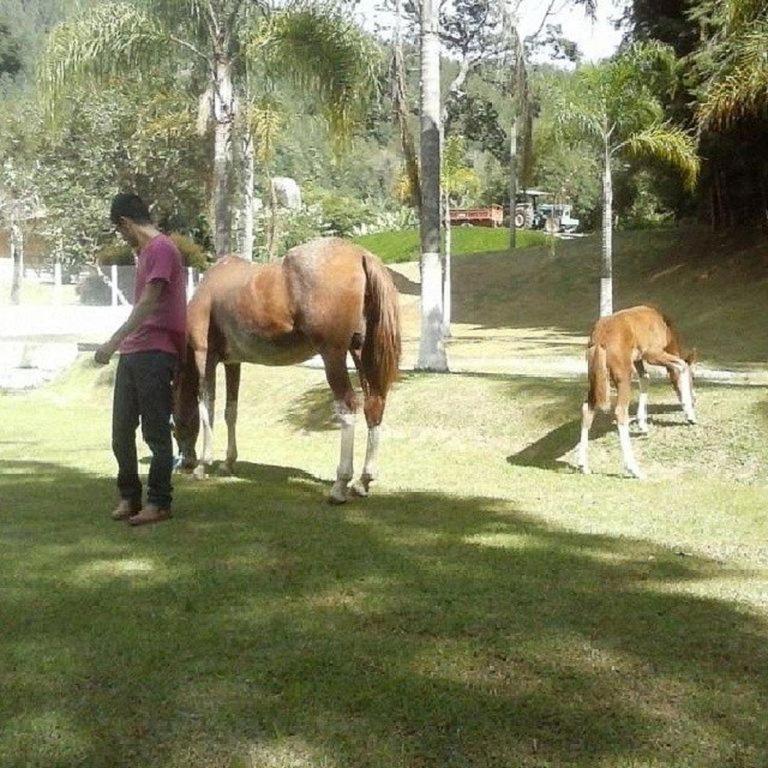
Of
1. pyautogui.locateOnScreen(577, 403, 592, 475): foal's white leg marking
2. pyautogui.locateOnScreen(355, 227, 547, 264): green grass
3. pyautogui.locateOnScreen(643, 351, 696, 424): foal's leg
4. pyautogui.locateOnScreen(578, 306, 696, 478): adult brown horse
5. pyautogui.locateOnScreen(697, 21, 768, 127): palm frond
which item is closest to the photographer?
pyautogui.locateOnScreen(578, 306, 696, 478): adult brown horse

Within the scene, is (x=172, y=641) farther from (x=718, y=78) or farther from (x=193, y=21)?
(x=718, y=78)

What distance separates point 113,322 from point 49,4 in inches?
4879

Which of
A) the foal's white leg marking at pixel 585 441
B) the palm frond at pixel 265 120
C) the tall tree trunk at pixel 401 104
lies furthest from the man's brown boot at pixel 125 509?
the palm frond at pixel 265 120

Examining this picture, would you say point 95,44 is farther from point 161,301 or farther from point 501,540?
point 501,540

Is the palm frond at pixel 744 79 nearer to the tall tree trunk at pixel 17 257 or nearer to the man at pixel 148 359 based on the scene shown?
the man at pixel 148 359

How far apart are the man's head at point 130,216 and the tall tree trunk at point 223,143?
10.3m

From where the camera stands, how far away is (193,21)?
56.9ft

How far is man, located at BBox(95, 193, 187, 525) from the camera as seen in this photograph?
263 inches

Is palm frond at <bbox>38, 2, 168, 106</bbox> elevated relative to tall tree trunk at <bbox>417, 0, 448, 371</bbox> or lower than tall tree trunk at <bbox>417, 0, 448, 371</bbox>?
elevated

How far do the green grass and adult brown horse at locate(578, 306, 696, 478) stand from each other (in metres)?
39.5

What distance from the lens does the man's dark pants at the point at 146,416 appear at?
670cm

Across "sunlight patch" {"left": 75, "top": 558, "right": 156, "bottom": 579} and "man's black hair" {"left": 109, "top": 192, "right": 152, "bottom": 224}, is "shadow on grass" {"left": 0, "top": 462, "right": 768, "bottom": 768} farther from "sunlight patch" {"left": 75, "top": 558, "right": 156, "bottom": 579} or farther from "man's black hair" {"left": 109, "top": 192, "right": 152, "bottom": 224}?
"man's black hair" {"left": 109, "top": 192, "right": 152, "bottom": 224}

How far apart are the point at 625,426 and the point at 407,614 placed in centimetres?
490

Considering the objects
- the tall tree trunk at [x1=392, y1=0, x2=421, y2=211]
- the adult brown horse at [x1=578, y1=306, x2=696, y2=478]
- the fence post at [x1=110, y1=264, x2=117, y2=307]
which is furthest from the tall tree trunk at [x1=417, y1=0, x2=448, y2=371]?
the fence post at [x1=110, y1=264, x2=117, y2=307]
